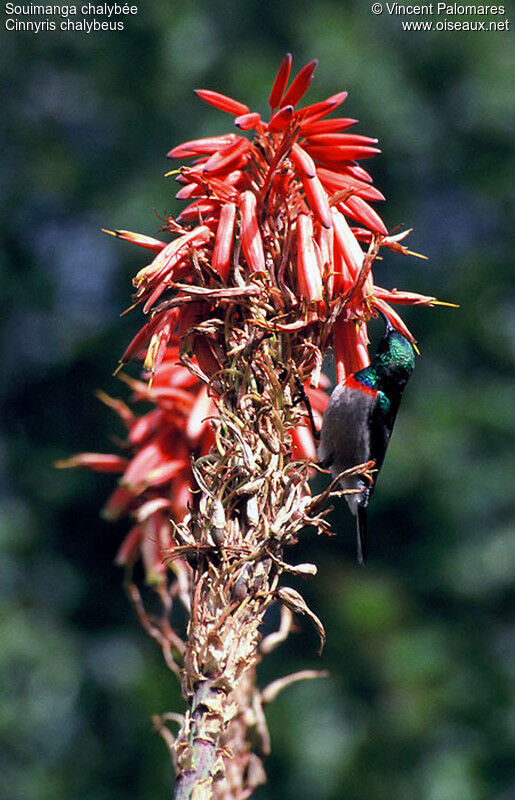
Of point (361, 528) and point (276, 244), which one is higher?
point (276, 244)

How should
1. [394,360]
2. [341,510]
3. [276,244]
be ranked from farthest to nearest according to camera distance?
[341,510] → [394,360] → [276,244]

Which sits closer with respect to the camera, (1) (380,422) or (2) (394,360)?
(2) (394,360)

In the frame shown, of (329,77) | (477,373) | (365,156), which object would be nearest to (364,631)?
(477,373)

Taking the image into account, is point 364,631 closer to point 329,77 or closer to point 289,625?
point 329,77

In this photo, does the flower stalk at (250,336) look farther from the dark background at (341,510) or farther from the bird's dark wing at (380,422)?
the dark background at (341,510)

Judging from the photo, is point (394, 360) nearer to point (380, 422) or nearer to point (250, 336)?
point (380, 422)

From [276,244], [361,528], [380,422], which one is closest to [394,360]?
[380,422]

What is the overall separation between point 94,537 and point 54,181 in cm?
377

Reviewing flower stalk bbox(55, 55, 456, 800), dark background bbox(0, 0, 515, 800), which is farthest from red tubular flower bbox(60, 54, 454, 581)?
dark background bbox(0, 0, 515, 800)

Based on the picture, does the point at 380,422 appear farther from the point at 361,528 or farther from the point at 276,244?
the point at 276,244

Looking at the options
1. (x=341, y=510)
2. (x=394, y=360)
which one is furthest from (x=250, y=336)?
(x=341, y=510)

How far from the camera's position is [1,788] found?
8.21 m

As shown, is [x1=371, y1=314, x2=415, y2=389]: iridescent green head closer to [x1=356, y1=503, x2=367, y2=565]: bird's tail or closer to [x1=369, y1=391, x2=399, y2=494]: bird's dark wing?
[x1=369, y1=391, x2=399, y2=494]: bird's dark wing

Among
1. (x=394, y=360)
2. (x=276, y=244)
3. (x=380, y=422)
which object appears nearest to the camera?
(x=276, y=244)
